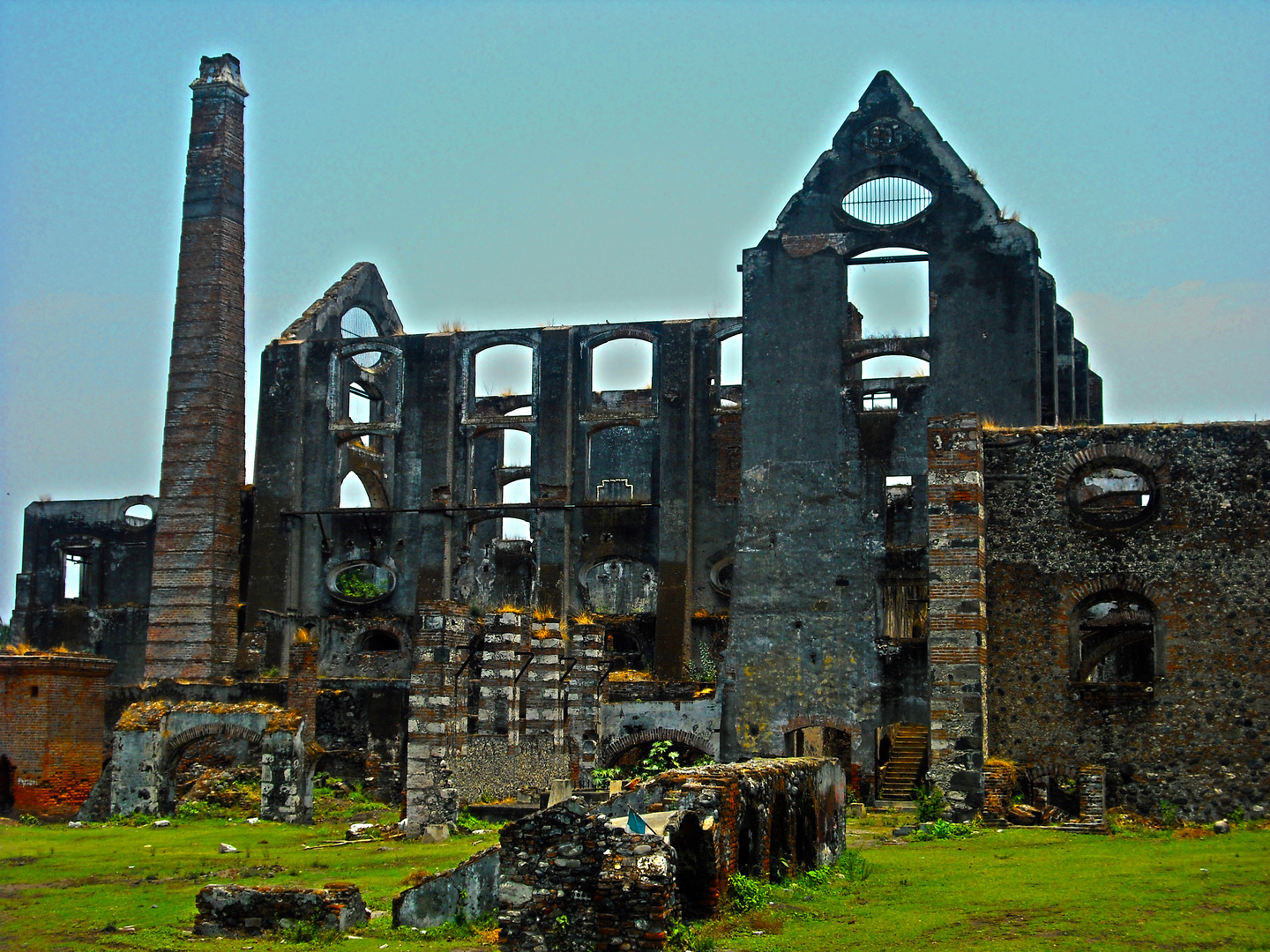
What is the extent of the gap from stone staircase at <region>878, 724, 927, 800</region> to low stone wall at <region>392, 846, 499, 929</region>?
16.4 m

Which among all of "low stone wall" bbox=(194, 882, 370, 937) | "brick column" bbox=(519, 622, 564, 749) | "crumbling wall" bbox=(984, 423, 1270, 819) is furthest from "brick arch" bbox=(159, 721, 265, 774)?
"low stone wall" bbox=(194, 882, 370, 937)

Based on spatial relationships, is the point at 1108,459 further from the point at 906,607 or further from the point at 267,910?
the point at 267,910

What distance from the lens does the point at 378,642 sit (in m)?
42.8

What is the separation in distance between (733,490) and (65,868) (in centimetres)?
2232

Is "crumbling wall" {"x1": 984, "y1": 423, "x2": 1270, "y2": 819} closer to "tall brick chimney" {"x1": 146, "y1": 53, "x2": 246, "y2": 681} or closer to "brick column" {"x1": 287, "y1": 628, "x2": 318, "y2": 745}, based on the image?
"brick column" {"x1": 287, "y1": 628, "x2": 318, "y2": 745}

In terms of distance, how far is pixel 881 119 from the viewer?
116 ft

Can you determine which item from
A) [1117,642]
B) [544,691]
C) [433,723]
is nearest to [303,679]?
[544,691]

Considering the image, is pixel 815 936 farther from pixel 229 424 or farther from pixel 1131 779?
pixel 229 424

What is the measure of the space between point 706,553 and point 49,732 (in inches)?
663

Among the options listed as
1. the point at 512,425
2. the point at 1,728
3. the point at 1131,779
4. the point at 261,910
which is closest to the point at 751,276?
the point at 512,425

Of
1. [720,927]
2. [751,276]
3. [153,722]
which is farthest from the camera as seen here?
[751,276]

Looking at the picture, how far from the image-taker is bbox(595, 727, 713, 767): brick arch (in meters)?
30.8

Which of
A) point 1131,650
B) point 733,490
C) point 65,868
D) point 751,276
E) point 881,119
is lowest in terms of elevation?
point 65,868

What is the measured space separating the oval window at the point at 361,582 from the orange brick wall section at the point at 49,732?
1035 cm
